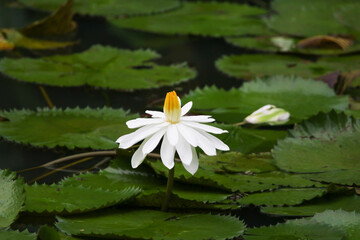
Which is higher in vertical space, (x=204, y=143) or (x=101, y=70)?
(x=204, y=143)

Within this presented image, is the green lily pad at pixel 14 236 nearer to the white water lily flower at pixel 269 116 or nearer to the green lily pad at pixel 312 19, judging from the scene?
the white water lily flower at pixel 269 116

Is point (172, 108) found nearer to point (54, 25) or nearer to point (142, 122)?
point (142, 122)

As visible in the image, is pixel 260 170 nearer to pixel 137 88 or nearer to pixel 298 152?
pixel 298 152

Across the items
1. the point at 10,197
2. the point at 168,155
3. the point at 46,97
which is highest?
the point at 168,155

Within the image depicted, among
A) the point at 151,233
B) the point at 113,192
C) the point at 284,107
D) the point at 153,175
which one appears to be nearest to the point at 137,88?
the point at 284,107

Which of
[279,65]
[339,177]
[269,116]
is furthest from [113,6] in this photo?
[339,177]

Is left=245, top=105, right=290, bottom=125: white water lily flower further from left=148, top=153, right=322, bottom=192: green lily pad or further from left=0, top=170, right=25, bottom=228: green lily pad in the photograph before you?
left=0, top=170, right=25, bottom=228: green lily pad
